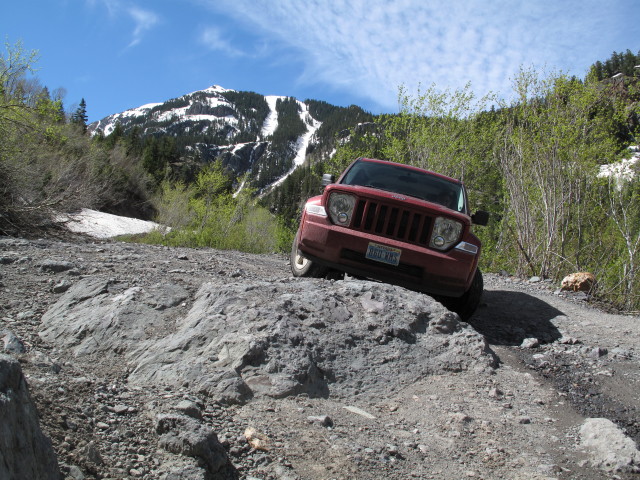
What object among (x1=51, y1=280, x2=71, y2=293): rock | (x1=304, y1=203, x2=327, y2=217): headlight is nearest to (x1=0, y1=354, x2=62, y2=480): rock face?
(x1=51, y1=280, x2=71, y2=293): rock

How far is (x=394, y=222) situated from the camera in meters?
4.65

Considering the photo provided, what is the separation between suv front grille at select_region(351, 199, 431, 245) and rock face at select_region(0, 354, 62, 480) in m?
3.55

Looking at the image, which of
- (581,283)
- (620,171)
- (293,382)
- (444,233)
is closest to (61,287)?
(293,382)

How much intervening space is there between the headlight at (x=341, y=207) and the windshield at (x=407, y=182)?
2.78 ft

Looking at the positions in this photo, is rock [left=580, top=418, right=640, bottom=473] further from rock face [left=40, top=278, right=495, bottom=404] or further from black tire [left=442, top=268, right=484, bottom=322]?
black tire [left=442, top=268, right=484, bottom=322]

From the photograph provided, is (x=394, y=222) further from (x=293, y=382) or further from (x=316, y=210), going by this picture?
(x=293, y=382)

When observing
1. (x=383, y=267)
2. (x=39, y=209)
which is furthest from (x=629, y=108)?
(x=39, y=209)

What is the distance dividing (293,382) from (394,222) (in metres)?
2.26

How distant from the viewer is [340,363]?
3.30 meters

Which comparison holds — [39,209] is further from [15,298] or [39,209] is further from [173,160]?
[173,160]

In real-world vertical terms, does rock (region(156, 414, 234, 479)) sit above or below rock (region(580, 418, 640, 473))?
below

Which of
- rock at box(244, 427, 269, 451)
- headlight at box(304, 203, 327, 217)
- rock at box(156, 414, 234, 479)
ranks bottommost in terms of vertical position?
rock at box(244, 427, 269, 451)

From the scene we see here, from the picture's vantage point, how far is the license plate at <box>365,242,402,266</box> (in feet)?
14.8

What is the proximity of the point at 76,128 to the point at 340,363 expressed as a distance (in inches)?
1470
